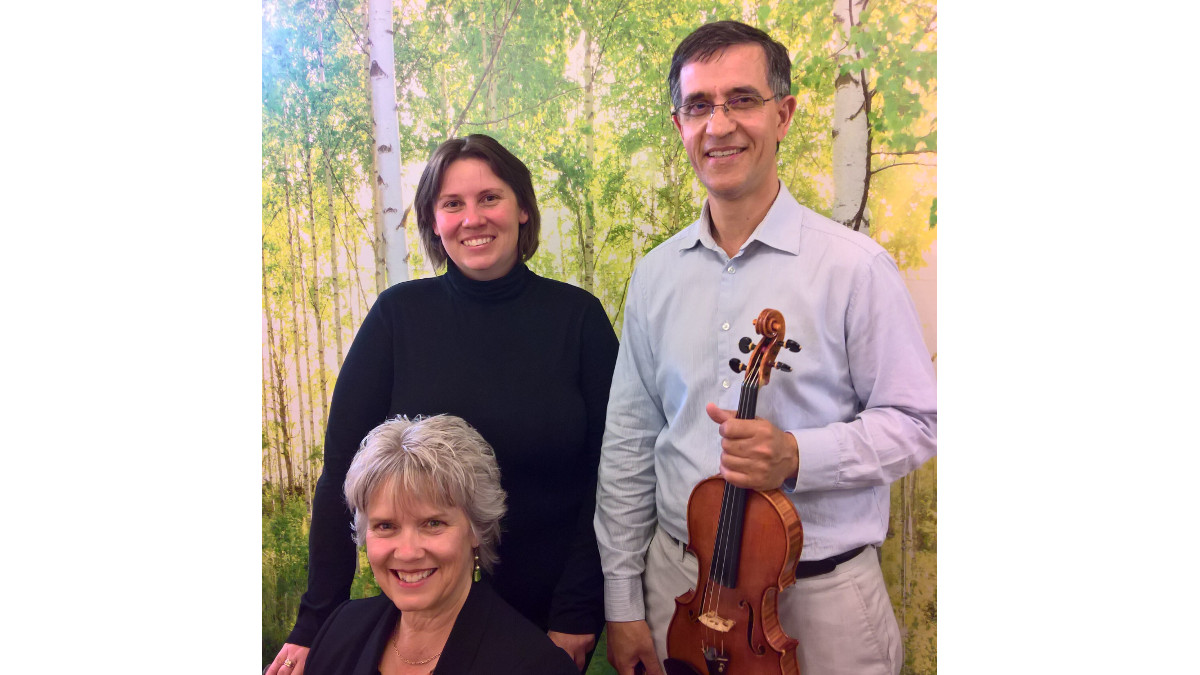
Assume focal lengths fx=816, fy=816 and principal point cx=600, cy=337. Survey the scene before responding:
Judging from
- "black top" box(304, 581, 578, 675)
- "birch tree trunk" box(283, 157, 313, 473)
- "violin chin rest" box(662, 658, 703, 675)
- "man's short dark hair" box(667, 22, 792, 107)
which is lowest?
"violin chin rest" box(662, 658, 703, 675)

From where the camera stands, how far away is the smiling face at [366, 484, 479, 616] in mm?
1756

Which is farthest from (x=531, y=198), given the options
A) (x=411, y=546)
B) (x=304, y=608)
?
(x=304, y=608)

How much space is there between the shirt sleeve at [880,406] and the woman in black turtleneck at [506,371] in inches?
23.5

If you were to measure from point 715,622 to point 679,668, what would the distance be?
0.17 meters

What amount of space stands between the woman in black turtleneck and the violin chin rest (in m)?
0.25

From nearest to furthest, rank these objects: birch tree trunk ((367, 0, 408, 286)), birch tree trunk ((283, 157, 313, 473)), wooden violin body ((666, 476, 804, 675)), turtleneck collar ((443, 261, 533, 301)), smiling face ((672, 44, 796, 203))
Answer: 1. wooden violin body ((666, 476, 804, 675))
2. smiling face ((672, 44, 796, 203))
3. turtleneck collar ((443, 261, 533, 301))
4. birch tree trunk ((367, 0, 408, 286))
5. birch tree trunk ((283, 157, 313, 473))

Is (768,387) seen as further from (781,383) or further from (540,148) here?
(540,148)

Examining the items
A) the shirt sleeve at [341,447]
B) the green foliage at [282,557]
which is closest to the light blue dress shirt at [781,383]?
the shirt sleeve at [341,447]

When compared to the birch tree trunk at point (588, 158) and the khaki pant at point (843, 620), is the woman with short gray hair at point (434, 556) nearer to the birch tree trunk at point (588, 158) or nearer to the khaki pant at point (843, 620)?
the khaki pant at point (843, 620)

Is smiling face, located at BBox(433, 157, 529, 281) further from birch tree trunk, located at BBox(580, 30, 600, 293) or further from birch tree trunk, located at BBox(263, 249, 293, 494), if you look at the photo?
birch tree trunk, located at BBox(263, 249, 293, 494)

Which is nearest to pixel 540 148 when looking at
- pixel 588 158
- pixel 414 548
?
pixel 588 158

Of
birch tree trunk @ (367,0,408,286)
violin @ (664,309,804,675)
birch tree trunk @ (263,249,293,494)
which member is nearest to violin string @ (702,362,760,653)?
violin @ (664,309,804,675)

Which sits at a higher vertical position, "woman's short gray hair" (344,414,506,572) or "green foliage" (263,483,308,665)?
"woman's short gray hair" (344,414,506,572)
